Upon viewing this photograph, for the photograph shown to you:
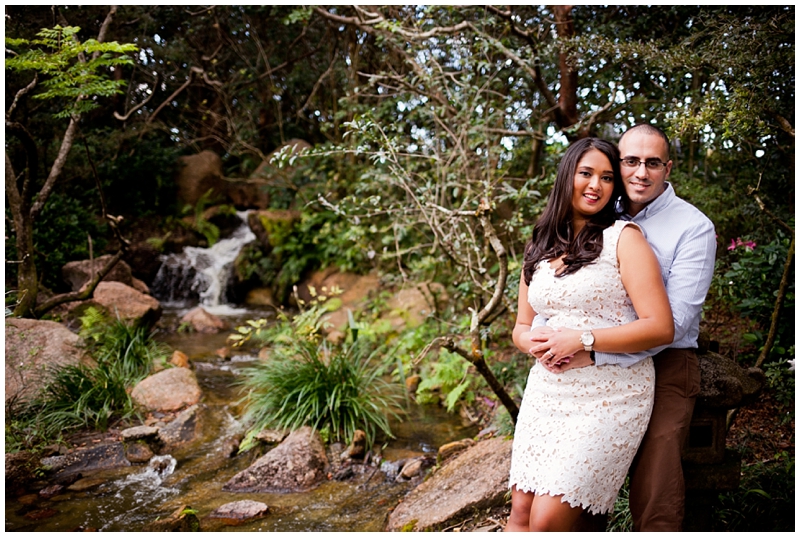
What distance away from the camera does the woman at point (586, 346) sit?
213cm

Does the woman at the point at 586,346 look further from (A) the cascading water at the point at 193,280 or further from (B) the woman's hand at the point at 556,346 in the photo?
(A) the cascading water at the point at 193,280

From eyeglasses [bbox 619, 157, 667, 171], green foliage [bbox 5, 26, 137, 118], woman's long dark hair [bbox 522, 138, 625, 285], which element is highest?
green foliage [bbox 5, 26, 137, 118]

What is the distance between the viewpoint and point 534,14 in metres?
6.46

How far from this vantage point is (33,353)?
4953 mm

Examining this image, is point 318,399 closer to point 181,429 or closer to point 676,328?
point 181,429

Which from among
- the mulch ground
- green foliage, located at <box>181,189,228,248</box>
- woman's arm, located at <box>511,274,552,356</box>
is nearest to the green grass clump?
the mulch ground

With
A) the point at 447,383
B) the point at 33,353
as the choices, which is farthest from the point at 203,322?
the point at 447,383

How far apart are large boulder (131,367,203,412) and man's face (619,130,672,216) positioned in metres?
4.89

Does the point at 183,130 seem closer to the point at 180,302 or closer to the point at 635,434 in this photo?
the point at 180,302

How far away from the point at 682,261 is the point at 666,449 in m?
0.73

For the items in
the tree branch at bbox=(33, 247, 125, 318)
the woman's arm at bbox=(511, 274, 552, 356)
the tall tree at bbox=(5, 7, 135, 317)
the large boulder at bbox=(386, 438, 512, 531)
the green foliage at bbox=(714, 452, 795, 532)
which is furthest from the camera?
the tree branch at bbox=(33, 247, 125, 318)

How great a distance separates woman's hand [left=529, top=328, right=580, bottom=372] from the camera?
2189 millimetres

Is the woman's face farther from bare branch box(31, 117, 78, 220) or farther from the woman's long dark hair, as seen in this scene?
bare branch box(31, 117, 78, 220)

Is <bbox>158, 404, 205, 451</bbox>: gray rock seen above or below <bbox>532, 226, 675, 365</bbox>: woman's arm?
below
